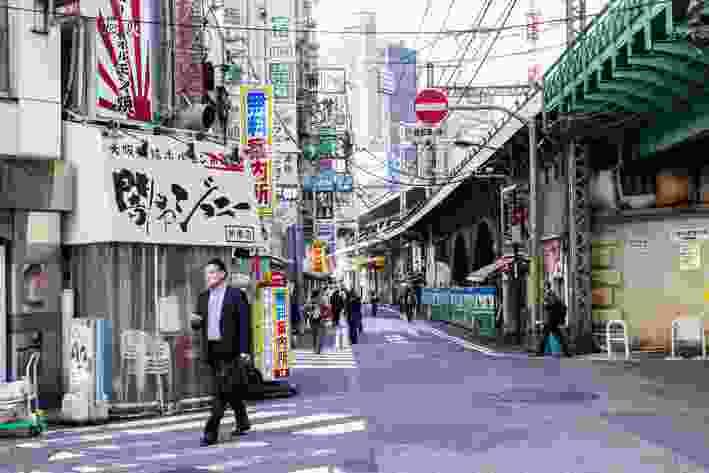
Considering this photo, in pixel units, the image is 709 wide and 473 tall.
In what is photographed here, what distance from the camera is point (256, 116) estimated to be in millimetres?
15695

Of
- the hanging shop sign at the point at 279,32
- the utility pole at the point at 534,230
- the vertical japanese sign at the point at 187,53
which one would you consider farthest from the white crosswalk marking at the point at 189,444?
the hanging shop sign at the point at 279,32

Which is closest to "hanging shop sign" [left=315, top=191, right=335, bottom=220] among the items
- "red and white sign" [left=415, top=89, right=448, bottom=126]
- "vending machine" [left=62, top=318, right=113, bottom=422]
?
"red and white sign" [left=415, top=89, right=448, bottom=126]

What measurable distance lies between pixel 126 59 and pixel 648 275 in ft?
50.0

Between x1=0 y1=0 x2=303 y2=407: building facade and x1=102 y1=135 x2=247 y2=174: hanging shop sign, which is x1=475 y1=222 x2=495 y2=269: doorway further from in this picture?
x1=0 y1=0 x2=303 y2=407: building facade

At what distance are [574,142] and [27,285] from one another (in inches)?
618

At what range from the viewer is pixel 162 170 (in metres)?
13.3

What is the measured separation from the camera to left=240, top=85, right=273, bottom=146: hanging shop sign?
15664mm

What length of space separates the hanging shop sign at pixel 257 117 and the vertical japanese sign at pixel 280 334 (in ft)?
8.98

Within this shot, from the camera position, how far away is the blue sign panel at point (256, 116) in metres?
15.7

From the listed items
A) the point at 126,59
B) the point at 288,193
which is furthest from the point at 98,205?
the point at 288,193

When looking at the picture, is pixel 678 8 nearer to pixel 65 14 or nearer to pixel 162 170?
pixel 162 170

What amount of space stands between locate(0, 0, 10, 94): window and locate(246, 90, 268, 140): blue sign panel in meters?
4.07

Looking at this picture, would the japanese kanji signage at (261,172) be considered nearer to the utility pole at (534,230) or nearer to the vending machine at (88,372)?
the vending machine at (88,372)

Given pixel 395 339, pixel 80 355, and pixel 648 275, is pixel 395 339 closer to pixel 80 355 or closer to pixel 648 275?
pixel 648 275
